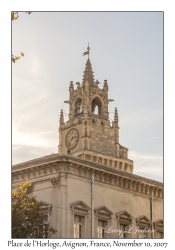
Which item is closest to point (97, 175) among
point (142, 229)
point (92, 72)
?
point (142, 229)

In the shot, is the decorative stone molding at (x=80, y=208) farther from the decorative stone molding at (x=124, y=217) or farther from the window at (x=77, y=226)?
the decorative stone molding at (x=124, y=217)

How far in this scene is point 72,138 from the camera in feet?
262

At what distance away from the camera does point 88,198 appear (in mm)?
43594

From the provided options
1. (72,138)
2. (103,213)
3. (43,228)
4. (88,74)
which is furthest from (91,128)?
(43,228)

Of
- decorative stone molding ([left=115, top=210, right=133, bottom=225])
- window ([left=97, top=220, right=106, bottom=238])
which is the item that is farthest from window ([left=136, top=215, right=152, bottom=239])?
window ([left=97, top=220, right=106, bottom=238])

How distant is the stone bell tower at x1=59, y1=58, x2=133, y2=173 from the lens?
78500 mm

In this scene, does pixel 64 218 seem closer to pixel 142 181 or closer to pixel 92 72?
pixel 142 181

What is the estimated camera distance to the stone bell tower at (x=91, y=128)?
78.5m

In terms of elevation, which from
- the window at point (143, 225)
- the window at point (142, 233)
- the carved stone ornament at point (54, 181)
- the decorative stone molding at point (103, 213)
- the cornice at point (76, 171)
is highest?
the cornice at point (76, 171)

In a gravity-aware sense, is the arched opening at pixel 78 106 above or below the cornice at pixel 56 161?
above

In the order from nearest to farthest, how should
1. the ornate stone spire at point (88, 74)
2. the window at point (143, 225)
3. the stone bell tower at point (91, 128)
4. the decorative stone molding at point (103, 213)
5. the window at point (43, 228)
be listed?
the window at point (43, 228) < the decorative stone molding at point (103, 213) < the window at point (143, 225) < the stone bell tower at point (91, 128) < the ornate stone spire at point (88, 74)

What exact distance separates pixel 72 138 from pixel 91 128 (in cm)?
252

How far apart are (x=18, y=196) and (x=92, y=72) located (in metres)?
47.4

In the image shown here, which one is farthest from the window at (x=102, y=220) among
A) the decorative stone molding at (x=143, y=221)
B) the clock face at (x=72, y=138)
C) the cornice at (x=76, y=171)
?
the clock face at (x=72, y=138)
